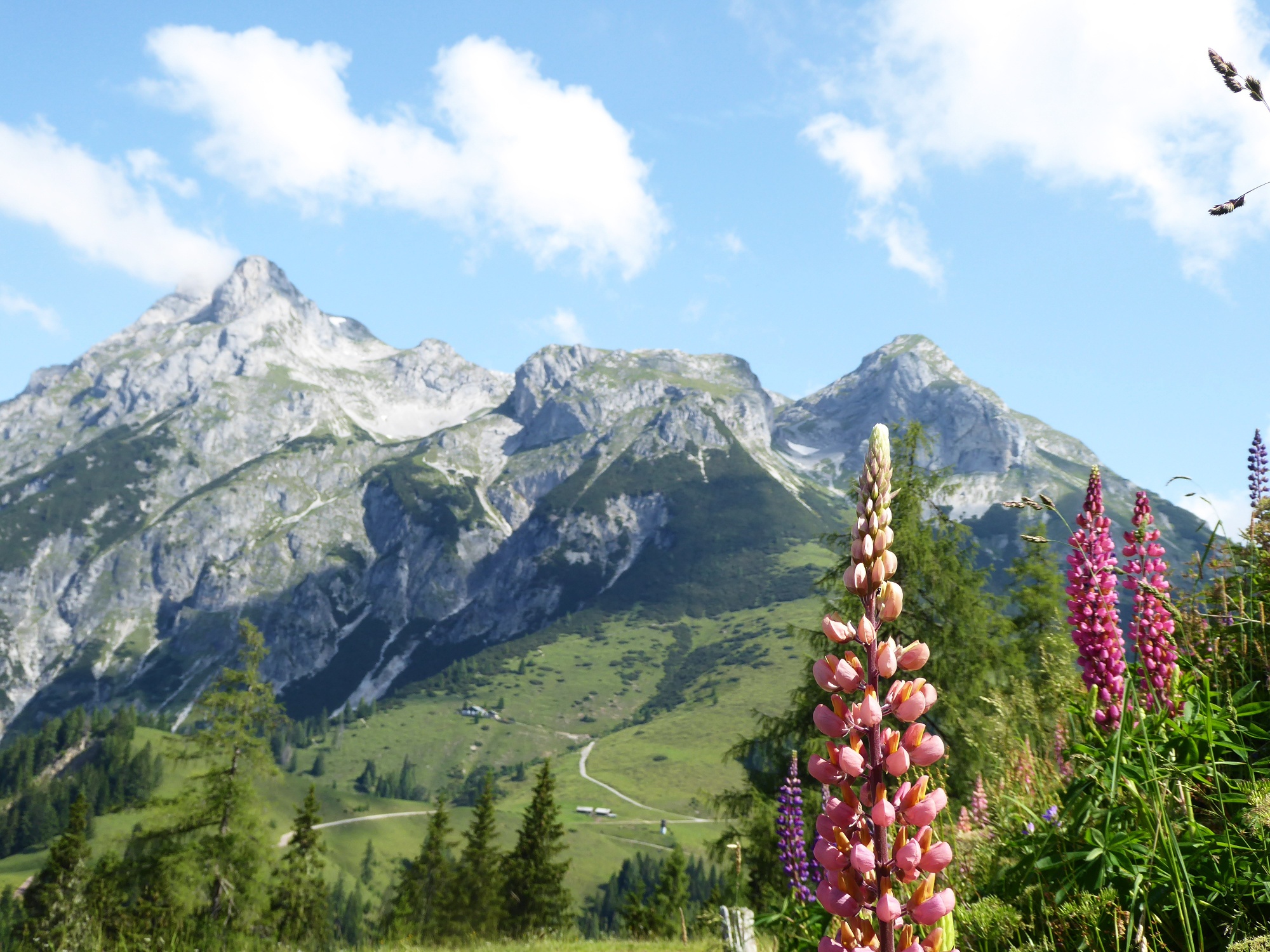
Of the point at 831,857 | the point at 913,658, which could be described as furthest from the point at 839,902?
the point at 913,658

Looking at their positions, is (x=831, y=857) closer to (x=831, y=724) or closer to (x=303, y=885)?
(x=831, y=724)

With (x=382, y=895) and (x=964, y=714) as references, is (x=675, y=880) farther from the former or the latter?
(x=382, y=895)

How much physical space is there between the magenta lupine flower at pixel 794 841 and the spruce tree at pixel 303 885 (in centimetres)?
4394

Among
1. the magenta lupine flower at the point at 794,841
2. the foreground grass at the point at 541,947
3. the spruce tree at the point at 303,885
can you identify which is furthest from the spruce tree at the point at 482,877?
the magenta lupine flower at the point at 794,841

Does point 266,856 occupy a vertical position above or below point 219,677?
below

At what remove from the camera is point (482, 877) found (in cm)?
6119

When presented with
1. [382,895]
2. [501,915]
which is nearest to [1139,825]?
[501,915]

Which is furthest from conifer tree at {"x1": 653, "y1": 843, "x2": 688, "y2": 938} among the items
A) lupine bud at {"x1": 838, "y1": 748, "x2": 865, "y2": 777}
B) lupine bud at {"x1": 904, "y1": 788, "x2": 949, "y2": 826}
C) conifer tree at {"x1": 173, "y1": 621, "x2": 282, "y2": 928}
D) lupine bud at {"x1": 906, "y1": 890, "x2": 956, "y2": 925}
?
lupine bud at {"x1": 838, "y1": 748, "x2": 865, "y2": 777}

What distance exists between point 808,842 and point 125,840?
38.4 metres

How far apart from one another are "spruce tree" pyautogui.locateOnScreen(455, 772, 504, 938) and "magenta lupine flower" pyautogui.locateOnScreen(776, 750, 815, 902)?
2053 inches

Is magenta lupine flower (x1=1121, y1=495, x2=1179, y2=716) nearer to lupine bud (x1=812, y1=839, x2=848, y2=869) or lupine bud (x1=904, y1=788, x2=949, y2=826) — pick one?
lupine bud (x1=904, y1=788, x2=949, y2=826)

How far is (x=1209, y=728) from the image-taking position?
450 centimetres

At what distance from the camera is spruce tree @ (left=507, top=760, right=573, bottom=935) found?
57219 mm

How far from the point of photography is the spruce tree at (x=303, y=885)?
49.2 metres
